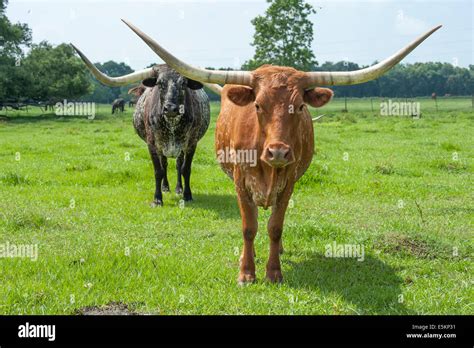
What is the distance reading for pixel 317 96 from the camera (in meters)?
4.88

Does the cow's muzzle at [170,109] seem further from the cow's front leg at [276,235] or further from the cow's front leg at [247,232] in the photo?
the cow's front leg at [276,235]

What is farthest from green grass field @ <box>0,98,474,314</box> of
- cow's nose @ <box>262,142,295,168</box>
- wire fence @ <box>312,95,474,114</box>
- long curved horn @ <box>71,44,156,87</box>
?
wire fence @ <box>312,95,474,114</box>

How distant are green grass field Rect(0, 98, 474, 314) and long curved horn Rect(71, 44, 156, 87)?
6.14ft

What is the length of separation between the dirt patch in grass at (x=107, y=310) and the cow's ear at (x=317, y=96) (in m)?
2.37

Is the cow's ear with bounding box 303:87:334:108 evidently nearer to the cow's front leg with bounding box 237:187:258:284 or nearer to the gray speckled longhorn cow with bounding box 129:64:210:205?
the cow's front leg with bounding box 237:187:258:284

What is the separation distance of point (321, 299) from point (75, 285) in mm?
2167

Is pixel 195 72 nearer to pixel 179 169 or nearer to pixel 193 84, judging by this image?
pixel 193 84

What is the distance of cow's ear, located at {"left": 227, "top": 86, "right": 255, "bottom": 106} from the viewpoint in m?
4.84

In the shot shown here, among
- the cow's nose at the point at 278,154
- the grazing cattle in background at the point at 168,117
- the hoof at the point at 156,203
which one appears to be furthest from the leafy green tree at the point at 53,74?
the cow's nose at the point at 278,154

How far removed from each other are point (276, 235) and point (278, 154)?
118cm

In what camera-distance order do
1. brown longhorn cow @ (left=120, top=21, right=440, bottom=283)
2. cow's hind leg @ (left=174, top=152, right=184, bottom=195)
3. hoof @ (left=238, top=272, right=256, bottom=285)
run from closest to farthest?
→ brown longhorn cow @ (left=120, top=21, right=440, bottom=283)
hoof @ (left=238, top=272, right=256, bottom=285)
cow's hind leg @ (left=174, top=152, right=184, bottom=195)

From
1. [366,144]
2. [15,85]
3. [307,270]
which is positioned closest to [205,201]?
[307,270]

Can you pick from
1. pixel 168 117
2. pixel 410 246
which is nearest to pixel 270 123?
pixel 410 246

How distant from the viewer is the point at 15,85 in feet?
118
